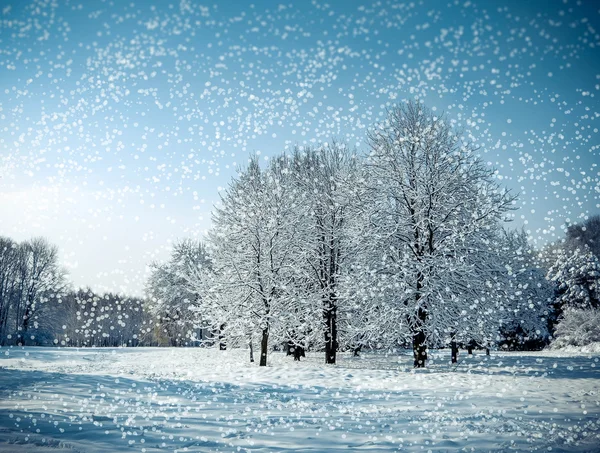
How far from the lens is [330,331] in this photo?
63.0 ft

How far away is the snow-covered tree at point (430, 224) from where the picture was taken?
48.0 ft

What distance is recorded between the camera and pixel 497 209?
15.4 metres

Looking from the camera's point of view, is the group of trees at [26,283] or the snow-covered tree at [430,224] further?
the group of trees at [26,283]

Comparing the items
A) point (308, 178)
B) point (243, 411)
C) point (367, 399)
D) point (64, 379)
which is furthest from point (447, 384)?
point (308, 178)

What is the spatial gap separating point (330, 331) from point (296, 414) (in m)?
12.0

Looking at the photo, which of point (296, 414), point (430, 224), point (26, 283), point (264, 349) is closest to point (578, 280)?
point (430, 224)

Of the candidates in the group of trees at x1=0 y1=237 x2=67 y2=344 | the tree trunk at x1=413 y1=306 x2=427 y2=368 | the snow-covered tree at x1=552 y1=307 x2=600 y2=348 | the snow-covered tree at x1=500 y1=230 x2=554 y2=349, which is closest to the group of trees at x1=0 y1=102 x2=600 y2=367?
the tree trunk at x1=413 y1=306 x2=427 y2=368

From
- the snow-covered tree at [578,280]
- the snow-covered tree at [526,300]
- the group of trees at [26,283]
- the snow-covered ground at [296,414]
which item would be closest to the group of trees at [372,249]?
the snow-covered ground at [296,414]

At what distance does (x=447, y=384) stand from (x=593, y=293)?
38.0 meters

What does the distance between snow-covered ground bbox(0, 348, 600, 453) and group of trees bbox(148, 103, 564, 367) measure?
3843 millimetres

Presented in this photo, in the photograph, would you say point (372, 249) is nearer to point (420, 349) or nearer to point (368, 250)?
point (368, 250)

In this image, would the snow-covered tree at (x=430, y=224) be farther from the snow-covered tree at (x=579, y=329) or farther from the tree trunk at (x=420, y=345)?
the snow-covered tree at (x=579, y=329)

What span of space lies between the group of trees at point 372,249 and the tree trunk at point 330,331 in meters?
0.06

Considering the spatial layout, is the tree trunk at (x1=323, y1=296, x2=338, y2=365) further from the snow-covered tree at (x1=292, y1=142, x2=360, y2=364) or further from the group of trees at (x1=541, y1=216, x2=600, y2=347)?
the group of trees at (x1=541, y1=216, x2=600, y2=347)
